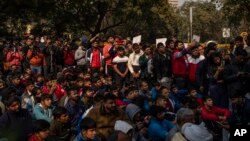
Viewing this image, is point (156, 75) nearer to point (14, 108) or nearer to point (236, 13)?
point (14, 108)

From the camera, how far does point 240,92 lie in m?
11.4

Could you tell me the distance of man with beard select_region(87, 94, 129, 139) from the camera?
900cm

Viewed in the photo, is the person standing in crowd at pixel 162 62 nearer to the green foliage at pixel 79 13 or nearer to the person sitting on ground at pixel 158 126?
the person sitting on ground at pixel 158 126

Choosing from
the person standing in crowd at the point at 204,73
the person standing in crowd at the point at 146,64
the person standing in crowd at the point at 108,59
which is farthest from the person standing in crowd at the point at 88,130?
the person standing in crowd at the point at 108,59

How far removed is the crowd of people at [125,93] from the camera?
27.8 ft

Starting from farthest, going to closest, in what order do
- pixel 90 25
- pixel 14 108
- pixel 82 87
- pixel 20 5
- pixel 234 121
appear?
pixel 90 25 → pixel 20 5 → pixel 82 87 → pixel 234 121 → pixel 14 108

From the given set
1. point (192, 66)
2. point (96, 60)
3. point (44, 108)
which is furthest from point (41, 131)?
point (96, 60)

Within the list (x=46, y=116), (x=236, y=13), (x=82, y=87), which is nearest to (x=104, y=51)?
(x=82, y=87)

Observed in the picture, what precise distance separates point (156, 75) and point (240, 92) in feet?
15.0

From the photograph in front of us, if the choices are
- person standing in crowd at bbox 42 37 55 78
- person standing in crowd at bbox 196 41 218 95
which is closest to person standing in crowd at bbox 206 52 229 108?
person standing in crowd at bbox 196 41 218 95

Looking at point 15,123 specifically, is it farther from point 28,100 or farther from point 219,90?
point 219,90

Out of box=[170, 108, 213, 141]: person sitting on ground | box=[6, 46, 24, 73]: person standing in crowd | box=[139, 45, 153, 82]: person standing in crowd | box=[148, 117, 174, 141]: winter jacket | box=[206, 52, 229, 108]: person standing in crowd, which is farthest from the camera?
box=[6, 46, 24, 73]: person standing in crowd

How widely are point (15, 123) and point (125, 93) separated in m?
3.82

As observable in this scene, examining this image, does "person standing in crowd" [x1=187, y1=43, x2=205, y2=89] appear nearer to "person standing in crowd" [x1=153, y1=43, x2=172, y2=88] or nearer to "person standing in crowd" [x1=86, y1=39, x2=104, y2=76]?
"person standing in crowd" [x1=153, y1=43, x2=172, y2=88]
